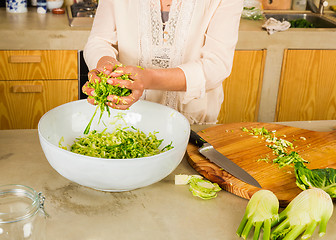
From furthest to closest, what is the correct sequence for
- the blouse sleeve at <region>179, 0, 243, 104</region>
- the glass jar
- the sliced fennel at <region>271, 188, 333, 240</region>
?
the blouse sleeve at <region>179, 0, 243, 104</region> < the sliced fennel at <region>271, 188, 333, 240</region> < the glass jar

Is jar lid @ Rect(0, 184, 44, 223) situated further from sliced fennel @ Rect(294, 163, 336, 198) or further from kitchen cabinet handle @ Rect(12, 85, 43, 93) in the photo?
kitchen cabinet handle @ Rect(12, 85, 43, 93)

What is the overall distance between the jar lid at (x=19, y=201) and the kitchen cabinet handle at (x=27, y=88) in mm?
1835

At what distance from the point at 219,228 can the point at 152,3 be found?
932mm

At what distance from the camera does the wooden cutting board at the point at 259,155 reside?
3.79 ft

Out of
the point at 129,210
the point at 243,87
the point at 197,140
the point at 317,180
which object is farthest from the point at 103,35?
the point at 243,87

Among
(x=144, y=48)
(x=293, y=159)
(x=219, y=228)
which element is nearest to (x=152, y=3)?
(x=144, y=48)

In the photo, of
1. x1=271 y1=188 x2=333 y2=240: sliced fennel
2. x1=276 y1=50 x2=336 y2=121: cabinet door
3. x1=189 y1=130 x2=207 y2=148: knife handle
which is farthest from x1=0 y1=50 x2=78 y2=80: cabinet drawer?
x1=271 y1=188 x2=333 y2=240: sliced fennel

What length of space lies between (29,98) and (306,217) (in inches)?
80.4

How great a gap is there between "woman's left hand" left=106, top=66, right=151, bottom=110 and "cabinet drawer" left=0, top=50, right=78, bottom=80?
54.9 inches

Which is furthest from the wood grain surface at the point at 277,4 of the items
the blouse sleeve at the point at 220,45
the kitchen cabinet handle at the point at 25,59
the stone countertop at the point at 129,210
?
the stone countertop at the point at 129,210

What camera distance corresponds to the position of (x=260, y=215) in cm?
97

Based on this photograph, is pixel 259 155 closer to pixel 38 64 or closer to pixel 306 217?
pixel 306 217

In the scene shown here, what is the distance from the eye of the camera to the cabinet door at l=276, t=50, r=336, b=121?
9.28 feet

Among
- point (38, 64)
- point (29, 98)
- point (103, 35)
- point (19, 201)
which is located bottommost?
point (29, 98)
